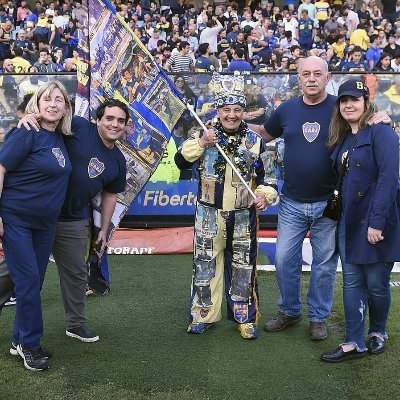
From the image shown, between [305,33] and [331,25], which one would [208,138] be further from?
[331,25]

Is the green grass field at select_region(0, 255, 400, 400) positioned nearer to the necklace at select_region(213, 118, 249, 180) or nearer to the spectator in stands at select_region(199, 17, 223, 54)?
the necklace at select_region(213, 118, 249, 180)

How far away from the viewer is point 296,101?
5.08 metres

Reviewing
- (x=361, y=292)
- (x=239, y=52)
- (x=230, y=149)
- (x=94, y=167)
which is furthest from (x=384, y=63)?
(x=94, y=167)

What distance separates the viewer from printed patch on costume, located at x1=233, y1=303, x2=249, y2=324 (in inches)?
204

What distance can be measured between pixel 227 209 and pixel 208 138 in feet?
1.86

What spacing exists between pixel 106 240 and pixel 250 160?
123 centimetres

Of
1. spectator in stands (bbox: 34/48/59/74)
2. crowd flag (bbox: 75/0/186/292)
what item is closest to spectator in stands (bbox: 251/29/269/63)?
spectator in stands (bbox: 34/48/59/74)

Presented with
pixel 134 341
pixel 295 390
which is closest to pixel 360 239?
pixel 295 390

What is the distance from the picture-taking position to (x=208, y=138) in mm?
4789

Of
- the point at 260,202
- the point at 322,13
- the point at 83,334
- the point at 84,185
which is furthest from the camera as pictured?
the point at 322,13

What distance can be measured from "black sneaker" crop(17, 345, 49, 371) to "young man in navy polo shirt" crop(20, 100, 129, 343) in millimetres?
561

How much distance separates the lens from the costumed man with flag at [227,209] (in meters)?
4.91

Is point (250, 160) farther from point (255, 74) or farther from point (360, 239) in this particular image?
point (255, 74)

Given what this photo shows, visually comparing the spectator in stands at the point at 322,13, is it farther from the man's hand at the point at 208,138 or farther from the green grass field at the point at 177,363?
the man's hand at the point at 208,138
